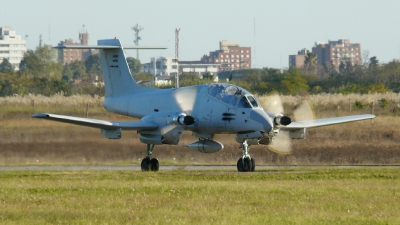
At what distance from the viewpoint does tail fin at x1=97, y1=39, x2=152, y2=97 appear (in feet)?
109

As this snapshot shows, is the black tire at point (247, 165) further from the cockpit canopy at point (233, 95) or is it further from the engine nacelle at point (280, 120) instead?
the cockpit canopy at point (233, 95)

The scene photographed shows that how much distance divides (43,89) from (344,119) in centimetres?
4228

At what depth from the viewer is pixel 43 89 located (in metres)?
69.2

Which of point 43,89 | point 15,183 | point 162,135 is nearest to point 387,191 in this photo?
point 15,183

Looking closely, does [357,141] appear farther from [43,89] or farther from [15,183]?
[43,89]

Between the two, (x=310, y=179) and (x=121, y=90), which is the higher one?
(x=121, y=90)

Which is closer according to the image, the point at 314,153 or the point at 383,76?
the point at 314,153

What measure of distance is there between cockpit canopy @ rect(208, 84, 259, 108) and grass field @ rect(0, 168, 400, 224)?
476 cm

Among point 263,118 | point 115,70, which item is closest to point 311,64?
point 115,70

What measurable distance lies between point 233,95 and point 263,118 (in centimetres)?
169

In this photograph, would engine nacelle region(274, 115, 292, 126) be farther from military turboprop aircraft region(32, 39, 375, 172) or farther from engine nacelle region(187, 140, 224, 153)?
engine nacelle region(187, 140, 224, 153)

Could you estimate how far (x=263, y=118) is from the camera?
27.2 metres

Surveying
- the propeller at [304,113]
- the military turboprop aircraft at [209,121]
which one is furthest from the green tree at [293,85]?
the military turboprop aircraft at [209,121]

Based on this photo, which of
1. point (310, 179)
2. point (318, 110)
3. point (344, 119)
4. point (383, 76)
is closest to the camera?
point (310, 179)
